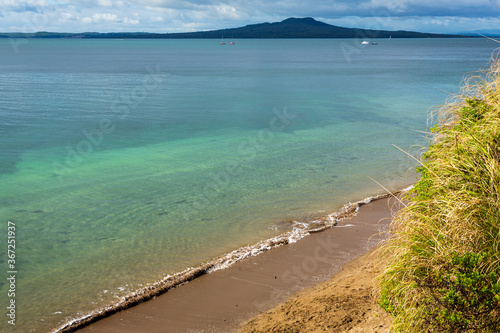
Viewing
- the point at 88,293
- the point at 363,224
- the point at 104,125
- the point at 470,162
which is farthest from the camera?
the point at 104,125

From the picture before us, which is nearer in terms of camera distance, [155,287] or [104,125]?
[155,287]

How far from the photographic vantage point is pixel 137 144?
Result: 23.0 meters

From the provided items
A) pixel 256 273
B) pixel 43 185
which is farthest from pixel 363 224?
pixel 43 185

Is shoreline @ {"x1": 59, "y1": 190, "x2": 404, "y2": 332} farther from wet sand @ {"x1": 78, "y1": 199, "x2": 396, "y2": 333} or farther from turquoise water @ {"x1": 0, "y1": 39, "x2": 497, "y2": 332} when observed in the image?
turquoise water @ {"x1": 0, "y1": 39, "x2": 497, "y2": 332}

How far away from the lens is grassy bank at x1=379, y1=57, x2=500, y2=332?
16.7 feet

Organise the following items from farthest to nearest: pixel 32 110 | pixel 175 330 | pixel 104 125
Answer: pixel 32 110 < pixel 104 125 < pixel 175 330

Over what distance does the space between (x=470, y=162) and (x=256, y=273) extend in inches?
199

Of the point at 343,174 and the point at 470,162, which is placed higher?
the point at 470,162

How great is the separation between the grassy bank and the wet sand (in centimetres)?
180

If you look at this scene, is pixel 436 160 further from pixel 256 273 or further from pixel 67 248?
pixel 67 248

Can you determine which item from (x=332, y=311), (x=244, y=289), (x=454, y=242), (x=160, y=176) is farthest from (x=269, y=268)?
(x=160, y=176)

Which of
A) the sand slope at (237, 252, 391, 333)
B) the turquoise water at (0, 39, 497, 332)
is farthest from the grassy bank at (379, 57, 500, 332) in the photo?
the turquoise water at (0, 39, 497, 332)

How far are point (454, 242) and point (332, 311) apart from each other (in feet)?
8.56

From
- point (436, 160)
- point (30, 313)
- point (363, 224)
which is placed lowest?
point (30, 313)
